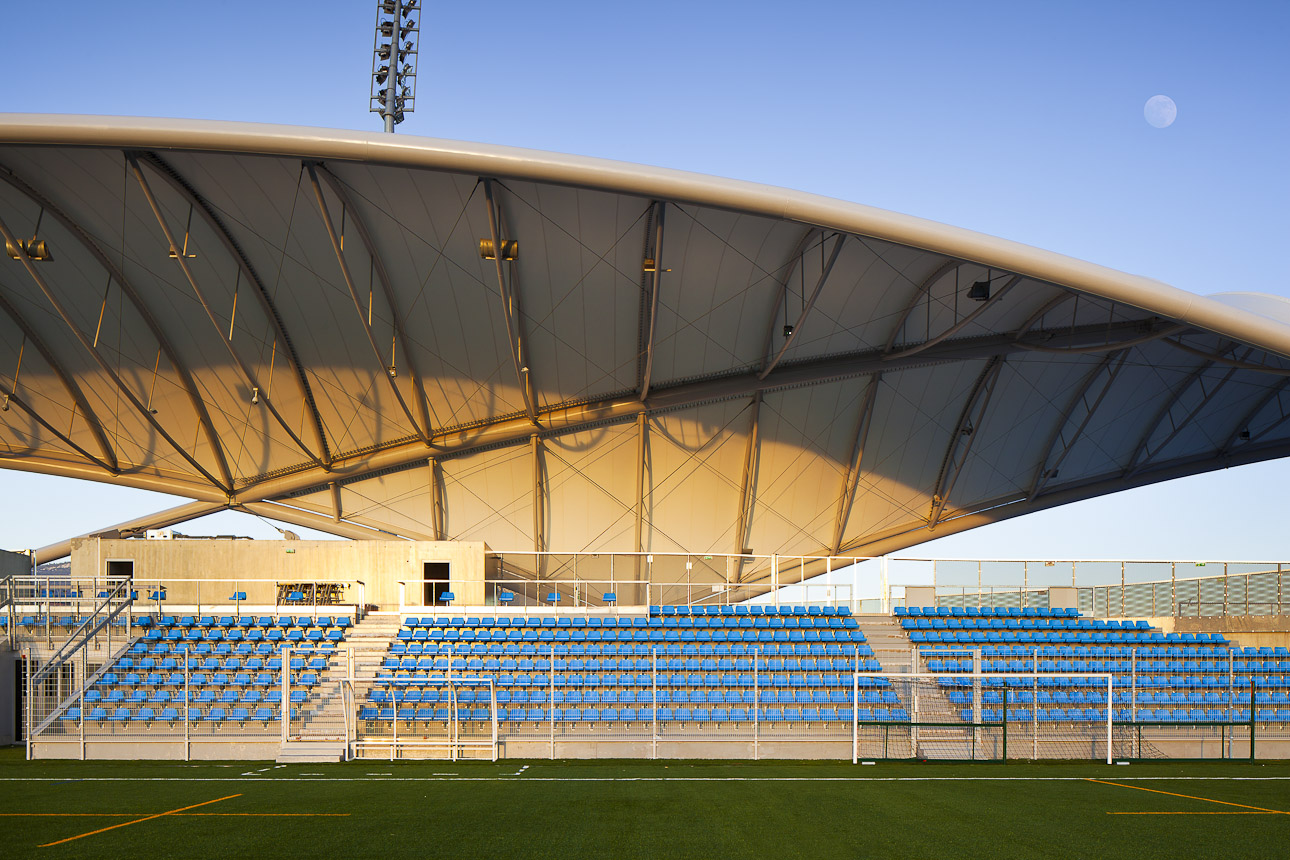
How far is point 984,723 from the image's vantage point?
22.3 m

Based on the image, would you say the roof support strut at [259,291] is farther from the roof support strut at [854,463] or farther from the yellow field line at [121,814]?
the roof support strut at [854,463]

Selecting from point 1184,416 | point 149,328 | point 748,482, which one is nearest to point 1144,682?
point 748,482

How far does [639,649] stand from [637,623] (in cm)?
162

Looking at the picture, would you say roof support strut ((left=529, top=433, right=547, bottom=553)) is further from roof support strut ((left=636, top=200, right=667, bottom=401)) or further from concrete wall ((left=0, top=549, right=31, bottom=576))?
concrete wall ((left=0, top=549, right=31, bottom=576))

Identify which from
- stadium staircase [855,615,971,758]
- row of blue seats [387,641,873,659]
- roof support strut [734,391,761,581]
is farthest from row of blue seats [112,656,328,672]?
roof support strut [734,391,761,581]

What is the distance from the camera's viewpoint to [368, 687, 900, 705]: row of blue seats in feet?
78.1

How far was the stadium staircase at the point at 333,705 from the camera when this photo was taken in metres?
21.8

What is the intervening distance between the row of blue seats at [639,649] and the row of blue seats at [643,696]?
2.04 metres

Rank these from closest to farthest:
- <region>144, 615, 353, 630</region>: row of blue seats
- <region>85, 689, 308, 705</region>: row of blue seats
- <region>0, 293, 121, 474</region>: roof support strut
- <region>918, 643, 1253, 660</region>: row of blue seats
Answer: <region>85, 689, 308, 705</region>: row of blue seats → <region>918, 643, 1253, 660</region>: row of blue seats → <region>144, 615, 353, 630</region>: row of blue seats → <region>0, 293, 121, 474</region>: roof support strut

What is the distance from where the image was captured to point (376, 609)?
32844 mm

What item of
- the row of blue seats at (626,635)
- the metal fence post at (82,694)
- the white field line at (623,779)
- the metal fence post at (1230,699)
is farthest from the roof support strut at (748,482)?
the metal fence post at (82,694)

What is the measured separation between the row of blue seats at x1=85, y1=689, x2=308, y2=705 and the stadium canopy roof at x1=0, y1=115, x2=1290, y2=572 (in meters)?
11.4

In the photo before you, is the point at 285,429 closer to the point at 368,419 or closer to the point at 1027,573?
the point at 368,419

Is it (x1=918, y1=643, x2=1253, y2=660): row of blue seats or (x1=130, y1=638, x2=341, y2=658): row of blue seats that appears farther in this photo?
(x1=918, y1=643, x2=1253, y2=660): row of blue seats
